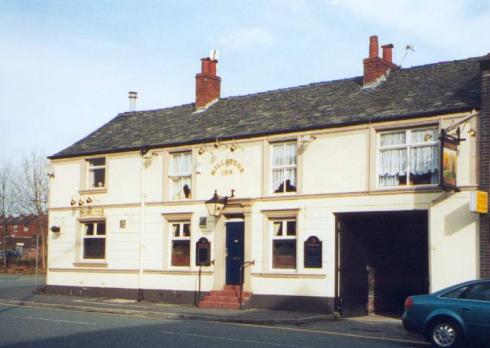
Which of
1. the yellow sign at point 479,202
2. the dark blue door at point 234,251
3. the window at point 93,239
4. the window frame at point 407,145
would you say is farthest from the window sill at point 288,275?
the window at point 93,239

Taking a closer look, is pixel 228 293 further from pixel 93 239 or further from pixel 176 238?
pixel 93 239

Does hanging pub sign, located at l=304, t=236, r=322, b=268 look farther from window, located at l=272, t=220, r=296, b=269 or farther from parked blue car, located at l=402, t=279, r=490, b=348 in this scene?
parked blue car, located at l=402, t=279, r=490, b=348

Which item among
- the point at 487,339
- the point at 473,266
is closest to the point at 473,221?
the point at 473,266

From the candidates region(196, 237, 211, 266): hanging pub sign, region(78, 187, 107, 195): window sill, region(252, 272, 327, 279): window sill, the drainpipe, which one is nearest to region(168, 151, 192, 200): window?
the drainpipe

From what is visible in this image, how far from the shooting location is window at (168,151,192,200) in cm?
2594

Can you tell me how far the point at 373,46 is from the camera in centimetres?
2447

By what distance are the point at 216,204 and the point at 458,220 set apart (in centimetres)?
830

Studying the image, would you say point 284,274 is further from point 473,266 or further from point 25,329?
point 25,329

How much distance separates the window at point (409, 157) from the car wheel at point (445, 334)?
681 centimetres

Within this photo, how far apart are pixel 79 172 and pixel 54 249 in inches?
137

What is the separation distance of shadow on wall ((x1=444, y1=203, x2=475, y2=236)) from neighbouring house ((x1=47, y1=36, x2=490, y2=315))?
0.04 metres

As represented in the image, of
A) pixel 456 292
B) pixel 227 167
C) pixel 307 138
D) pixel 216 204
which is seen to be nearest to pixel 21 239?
pixel 227 167

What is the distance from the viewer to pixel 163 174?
2645 centimetres

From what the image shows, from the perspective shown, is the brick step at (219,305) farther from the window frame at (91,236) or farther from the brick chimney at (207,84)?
the brick chimney at (207,84)
